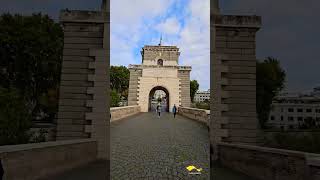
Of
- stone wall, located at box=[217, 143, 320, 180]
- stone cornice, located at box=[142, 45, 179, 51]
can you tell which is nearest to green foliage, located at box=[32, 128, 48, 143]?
stone wall, located at box=[217, 143, 320, 180]

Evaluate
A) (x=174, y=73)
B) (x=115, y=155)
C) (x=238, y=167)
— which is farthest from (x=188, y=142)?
(x=174, y=73)

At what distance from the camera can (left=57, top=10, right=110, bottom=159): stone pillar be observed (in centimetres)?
816

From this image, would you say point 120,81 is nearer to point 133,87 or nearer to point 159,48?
point 159,48

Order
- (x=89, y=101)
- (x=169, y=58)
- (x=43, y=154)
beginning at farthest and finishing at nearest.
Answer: (x=169, y=58), (x=89, y=101), (x=43, y=154)

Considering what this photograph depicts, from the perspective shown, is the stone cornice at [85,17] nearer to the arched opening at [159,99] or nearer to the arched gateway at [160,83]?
the arched opening at [159,99]

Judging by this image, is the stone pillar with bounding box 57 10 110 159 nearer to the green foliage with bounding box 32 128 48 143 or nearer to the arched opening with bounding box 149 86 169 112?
the green foliage with bounding box 32 128 48 143

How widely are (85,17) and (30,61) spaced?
9.63 m

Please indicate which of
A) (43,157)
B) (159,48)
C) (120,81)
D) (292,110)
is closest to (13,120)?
(43,157)

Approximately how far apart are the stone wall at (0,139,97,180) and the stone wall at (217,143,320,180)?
136 inches

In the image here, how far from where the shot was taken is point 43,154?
19.6ft

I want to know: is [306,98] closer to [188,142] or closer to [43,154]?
[188,142]

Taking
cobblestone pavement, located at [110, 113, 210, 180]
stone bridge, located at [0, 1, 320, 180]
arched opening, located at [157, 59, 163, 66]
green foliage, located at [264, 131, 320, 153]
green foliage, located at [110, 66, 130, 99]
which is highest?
arched opening, located at [157, 59, 163, 66]

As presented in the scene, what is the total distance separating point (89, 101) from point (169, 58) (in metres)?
42.7

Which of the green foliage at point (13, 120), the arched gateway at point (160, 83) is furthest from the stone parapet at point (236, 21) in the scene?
the arched gateway at point (160, 83)
